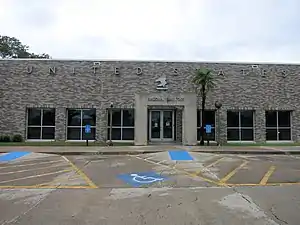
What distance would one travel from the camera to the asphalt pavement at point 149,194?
543 cm

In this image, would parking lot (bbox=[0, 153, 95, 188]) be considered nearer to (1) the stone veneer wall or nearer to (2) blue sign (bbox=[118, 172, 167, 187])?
(2) blue sign (bbox=[118, 172, 167, 187])

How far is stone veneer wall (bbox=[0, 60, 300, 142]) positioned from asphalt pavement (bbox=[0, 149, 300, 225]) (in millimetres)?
12164

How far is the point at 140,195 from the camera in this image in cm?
711

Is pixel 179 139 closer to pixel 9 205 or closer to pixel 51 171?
pixel 51 171

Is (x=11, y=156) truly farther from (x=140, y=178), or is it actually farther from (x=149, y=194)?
(x=149, y=194)

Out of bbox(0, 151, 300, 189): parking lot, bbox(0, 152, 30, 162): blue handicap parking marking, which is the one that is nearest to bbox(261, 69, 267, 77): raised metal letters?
bbox(0, 151, 300, 189): parking lot

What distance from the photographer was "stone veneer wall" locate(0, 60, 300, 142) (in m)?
23.8

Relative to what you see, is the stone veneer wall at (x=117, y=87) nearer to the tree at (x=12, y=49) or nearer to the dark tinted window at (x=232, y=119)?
the dark tinted window at (x=232, y=119)

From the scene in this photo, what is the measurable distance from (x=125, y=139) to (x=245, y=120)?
30.2ft

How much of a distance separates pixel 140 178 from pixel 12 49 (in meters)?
50.7

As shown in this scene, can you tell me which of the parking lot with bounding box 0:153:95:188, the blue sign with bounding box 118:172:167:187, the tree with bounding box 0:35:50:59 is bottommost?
the parking lot with bounding box 0:153:95:188

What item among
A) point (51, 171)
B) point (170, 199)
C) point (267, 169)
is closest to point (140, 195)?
point (170, 199)

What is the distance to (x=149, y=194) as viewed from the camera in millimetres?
7203

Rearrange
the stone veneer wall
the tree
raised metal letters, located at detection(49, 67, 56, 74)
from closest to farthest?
1. the stone veneer wall
2. raised metal letters, located at detection(49, 67, 56, 74)
3. the tree
